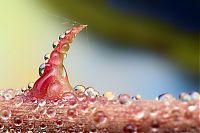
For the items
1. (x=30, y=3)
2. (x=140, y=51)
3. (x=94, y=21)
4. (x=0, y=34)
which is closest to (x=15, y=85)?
(x=0, y=34)

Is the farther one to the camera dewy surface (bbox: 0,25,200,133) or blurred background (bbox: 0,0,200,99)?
blurred background (bbox: 0,0,200,99)

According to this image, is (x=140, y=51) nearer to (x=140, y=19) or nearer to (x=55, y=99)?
(x=140, y=19)

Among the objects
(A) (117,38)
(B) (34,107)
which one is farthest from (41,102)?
(A) (117,38)

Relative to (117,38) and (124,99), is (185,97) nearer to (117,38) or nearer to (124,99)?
(124,99)

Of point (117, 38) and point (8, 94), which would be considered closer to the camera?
point (8, 94)

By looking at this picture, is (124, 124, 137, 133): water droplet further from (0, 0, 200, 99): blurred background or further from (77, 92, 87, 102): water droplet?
(0, 0, 200, 99): blurred background

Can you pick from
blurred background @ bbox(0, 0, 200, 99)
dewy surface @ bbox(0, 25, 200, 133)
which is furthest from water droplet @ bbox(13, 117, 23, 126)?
blurred background @ bbox(0, 0, 200, 99)
